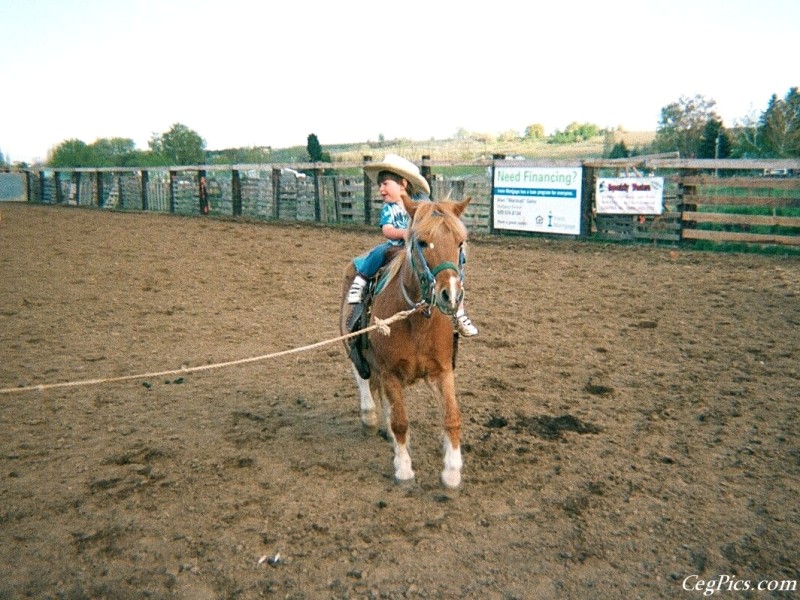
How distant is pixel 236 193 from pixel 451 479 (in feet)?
73.5

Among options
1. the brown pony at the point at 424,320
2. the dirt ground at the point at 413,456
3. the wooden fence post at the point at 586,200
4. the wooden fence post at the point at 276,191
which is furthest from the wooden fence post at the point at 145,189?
the brown pony at the point at 424,320

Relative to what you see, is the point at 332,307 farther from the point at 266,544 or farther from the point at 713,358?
the point at 266,544

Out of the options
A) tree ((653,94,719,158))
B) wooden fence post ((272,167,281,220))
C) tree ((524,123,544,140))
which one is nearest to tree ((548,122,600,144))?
tree ((524,123,544,140))

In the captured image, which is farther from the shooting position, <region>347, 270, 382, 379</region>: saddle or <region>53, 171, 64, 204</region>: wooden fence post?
<region>53, 171, 64, 204</region>: wooden fence post

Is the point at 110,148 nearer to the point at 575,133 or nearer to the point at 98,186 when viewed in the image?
the point at 98,186

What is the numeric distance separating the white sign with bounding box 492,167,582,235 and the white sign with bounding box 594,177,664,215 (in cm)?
58

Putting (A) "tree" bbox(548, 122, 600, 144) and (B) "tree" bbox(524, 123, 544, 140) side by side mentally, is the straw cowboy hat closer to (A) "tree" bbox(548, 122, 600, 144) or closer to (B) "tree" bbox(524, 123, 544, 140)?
(A) "tree" bbox(548, 122, 600, 144)

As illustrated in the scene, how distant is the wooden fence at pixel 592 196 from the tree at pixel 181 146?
797 inches

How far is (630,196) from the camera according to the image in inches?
554

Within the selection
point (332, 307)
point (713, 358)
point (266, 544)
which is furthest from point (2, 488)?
point (713, 358)

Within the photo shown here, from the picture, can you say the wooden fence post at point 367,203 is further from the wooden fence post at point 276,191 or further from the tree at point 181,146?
the tree at point 181,146

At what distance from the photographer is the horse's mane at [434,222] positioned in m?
3.62

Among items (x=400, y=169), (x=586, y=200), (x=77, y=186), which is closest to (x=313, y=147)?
(x=77, y=186)

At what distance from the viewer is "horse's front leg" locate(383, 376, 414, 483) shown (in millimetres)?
4031
